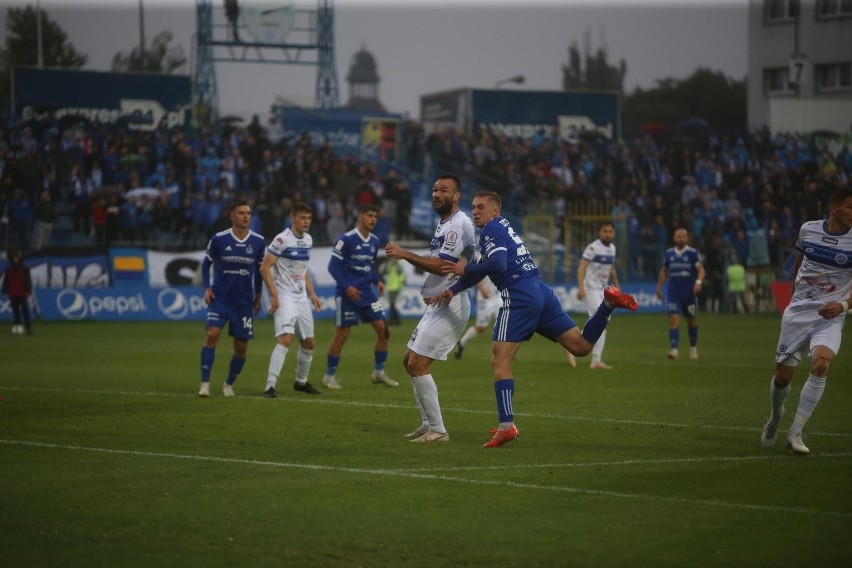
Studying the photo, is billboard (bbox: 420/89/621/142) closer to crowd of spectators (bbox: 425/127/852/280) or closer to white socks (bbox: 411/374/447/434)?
crowd of spectators (bbox: 425/127/852/280)

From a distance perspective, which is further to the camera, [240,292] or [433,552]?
[240,292]

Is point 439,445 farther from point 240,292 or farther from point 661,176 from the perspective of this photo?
point 661,176

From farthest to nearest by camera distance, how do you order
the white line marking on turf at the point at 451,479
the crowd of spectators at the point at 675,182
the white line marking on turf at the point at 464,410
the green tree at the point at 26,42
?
the green tree at the point at 26,42 < the crowd of spectators at the point at 675,182 < the white line marking on turf at the point at 464,410 < the white line marking on turf at the point at 451,479

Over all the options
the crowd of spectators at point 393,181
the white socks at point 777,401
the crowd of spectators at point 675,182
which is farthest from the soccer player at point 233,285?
the crowd of spectators at point 675,182

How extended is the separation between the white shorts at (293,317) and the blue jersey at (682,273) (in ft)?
32.2

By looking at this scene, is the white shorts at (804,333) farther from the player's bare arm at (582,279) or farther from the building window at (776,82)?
the building window at (776,82)

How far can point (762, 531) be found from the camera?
784 centimetres

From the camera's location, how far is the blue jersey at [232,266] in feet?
53.4

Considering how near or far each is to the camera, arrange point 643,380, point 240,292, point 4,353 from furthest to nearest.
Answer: point 4,353
point 643,380
point 240,292

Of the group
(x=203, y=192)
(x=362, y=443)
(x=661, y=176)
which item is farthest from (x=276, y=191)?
(x=362, y=443)

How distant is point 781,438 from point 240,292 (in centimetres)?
732

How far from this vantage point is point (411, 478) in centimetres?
981

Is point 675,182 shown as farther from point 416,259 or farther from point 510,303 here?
point 416,259

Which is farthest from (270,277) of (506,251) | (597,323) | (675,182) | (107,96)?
(107,96)
